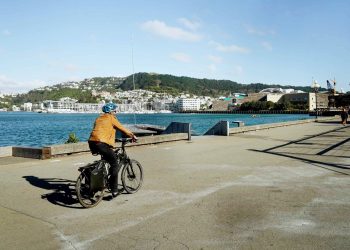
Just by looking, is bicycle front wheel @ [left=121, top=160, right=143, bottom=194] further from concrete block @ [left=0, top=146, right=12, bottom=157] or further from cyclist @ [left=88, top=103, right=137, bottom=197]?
concrete block @ [left=0, top=146, right=12, bottom=157]

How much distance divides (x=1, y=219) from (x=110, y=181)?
1.98 meters

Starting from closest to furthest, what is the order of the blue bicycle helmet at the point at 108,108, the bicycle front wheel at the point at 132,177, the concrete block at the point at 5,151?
the blue bicycle helmet at the point at 108,108 < the bicycle front wheel at the point at 132,177 < the concrete block at the point at 5,151

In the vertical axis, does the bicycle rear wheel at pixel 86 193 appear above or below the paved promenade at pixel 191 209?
above

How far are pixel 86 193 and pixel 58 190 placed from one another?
145cm

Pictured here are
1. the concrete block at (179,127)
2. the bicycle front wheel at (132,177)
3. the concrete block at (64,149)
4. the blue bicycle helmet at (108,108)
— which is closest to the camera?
the blue bicycle helmet at (108,108)

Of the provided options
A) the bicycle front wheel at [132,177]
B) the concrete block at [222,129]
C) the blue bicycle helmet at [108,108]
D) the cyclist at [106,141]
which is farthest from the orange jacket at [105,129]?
the concrete block at [222,129]

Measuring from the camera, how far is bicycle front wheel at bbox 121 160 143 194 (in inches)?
311

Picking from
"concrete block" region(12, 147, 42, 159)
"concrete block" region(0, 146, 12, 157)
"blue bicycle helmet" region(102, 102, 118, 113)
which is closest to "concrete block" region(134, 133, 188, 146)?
"concrete block" region(12, 147, 42, 159)

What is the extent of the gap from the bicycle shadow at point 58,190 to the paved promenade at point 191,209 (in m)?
0.02

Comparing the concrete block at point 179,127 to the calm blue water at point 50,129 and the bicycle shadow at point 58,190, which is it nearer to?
the calm blue water at point 50,129

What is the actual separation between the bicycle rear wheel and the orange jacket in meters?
0.71

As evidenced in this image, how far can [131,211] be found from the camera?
6.59m

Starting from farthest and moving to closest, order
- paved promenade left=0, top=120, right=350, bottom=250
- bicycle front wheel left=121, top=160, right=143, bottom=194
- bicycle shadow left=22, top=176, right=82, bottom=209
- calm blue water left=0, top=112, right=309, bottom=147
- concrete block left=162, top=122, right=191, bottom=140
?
calm blue water left=0, top=112, right=309, bottom=147
concrete block left=162, top=122, right=191, bottom=140
bicycle front wheel left=121, top=160, right=143, bottom=194
bicycle shadow left=22, top=176, right=82, bottom=209
paved promenade left=0, top=120, right=350, bottom=250

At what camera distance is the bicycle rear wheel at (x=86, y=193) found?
6.71 meters
